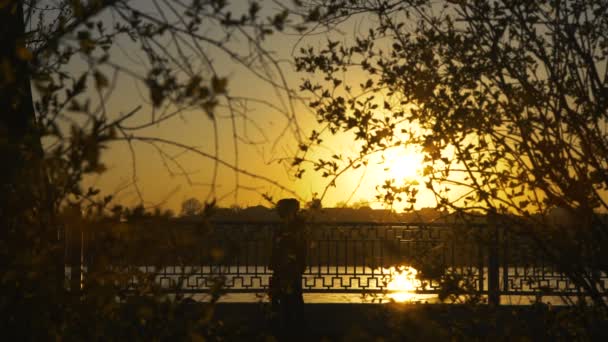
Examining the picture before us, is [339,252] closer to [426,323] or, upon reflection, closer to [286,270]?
[286,270]

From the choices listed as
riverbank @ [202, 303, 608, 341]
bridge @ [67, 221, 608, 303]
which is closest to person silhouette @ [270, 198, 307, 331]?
riverbank @ [202, 303, 608, 341]

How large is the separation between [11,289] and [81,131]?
82 centimetres

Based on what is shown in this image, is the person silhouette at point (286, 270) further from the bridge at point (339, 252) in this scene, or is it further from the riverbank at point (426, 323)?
the bridge at point (339, 252)

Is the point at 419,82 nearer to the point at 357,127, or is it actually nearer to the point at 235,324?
the point at 357,127

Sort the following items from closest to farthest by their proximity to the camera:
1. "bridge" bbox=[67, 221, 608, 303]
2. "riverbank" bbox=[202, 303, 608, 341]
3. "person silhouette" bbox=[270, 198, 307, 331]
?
"bridge" bbox=[67, 221, 608, 303] < "riverbank" bbox=[202, 303, 608, 341] < "person silhouette" bbox=[270, 198, 307, 331]

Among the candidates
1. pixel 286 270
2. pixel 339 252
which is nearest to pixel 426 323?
pixel 286 270

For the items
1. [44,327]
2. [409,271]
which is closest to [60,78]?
[44,327]

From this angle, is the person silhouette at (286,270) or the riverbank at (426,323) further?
the person silhouette at (286,270)

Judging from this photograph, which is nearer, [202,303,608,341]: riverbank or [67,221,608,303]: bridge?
[67,221,608,303]: bridge

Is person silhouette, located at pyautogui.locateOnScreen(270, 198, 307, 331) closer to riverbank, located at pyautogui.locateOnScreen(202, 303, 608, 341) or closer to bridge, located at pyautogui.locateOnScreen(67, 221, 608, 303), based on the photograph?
riverbank, located at pyautogui.locateOnScreen(202, 303, 608, 341)

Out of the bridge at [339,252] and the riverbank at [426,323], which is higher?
the bridge at [339,252]

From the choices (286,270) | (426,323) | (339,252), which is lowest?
(426,323)

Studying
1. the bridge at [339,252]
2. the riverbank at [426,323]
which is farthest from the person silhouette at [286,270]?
the bridge at [339,252]

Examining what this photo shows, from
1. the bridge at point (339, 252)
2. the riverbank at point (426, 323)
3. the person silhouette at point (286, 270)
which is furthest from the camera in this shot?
the person silhouette at point (286, 270)
